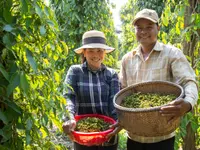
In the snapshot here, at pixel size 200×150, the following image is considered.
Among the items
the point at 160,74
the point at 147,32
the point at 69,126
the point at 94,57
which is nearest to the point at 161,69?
the point at 160,74

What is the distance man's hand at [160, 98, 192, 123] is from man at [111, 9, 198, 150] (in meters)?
0.09

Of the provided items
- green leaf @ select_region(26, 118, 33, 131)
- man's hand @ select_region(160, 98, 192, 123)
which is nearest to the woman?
man's hand @ select_region(160, 98, 192, 123)

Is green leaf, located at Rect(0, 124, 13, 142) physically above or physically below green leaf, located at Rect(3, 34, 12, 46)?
below

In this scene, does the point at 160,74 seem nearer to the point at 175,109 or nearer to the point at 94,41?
the point at 175,109

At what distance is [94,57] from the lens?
1.75 metres

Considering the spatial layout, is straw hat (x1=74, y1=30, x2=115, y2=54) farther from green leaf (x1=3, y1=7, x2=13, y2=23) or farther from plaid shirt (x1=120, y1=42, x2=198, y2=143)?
green leaf (x1=3, y1=7, x2=13, y2=23)

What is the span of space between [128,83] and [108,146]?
1.32ft

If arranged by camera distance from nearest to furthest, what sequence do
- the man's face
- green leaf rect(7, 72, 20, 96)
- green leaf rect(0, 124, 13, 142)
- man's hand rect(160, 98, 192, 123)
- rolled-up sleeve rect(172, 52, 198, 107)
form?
green leaf rect(7, 72, 20, 96)
green leaf rect(0, 124, 13, 142)
man's hand rect(160, 98, 192, 123)
rolled-up sleeve rect(172, 52, 198, 107)
the man's face

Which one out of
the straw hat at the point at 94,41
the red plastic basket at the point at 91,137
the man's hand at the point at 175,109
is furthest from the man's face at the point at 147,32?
the red plastic basket at the point at 91,137

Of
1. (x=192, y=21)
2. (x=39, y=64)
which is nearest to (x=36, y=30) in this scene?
(x=39, y=64)

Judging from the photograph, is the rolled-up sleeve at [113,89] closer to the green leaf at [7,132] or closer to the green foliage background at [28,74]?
the green foliage background at [28,74]

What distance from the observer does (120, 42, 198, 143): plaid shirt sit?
139 cm

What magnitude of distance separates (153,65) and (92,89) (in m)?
0.42

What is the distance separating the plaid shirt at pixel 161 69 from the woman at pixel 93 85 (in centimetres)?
17
